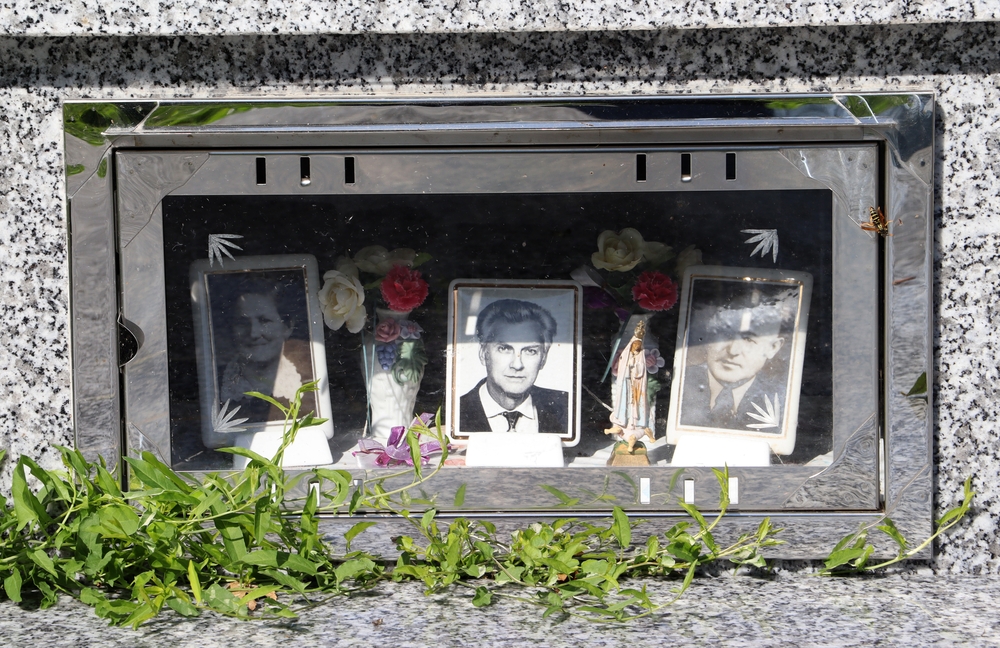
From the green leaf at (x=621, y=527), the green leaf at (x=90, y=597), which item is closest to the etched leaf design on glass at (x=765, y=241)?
the green leaf at (x=621, y=527)

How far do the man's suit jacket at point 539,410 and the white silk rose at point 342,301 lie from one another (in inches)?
11.3

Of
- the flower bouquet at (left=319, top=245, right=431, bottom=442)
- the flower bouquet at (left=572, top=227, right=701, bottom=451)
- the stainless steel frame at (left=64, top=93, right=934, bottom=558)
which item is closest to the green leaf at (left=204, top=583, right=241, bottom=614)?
the stainless steel frame at (left=64, top=93, right=934, bottom=558)

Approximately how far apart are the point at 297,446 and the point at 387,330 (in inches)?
12.2

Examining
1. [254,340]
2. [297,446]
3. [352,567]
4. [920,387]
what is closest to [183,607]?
[352,567]

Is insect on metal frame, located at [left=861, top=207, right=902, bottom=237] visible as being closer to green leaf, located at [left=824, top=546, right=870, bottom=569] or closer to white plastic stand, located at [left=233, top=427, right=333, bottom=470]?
green leaf, located at [left=824, top=546, right=870, bottom=569]

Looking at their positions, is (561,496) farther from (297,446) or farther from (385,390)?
(297,446)

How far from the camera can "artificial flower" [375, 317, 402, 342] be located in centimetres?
179

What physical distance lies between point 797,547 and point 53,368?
146cm

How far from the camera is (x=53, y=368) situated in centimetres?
158

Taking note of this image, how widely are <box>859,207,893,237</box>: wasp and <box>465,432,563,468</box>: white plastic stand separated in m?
0.74

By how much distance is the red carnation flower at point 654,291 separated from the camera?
1.75m

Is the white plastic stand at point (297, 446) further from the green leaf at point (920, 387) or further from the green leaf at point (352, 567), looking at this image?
the green leaf at point (920, 387)

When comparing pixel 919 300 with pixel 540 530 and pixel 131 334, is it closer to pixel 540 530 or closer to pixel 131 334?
pixel 540 530

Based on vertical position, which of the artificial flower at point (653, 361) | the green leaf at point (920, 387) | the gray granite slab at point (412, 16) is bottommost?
the green leaf at point (920, 387)
